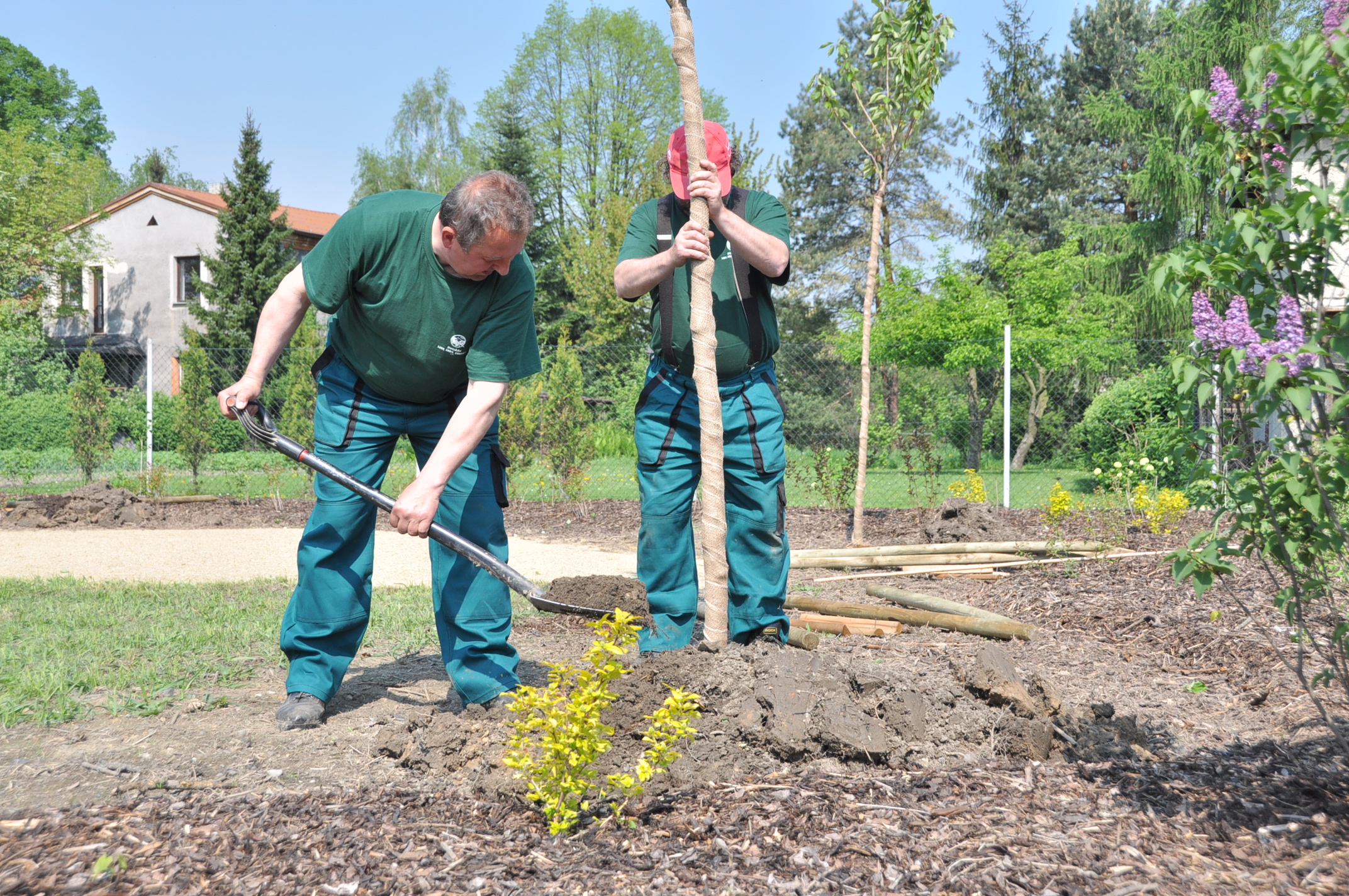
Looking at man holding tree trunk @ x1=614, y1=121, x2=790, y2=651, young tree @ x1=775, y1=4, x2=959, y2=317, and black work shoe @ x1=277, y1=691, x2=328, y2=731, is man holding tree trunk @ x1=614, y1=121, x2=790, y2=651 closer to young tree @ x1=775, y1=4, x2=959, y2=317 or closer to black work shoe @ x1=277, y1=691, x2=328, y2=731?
black work shoe @ x1=277, y1=691, x2=328, y2=731

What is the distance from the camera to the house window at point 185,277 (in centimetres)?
2875

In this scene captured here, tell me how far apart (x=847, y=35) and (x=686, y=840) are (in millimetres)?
32140

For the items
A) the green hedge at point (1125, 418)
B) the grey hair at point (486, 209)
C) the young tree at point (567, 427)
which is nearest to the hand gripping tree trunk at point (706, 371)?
the grey hair at point (486, 209)

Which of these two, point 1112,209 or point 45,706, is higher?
point 1112,209

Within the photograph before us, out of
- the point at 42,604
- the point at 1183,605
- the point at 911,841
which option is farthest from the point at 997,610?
the point at 42,604

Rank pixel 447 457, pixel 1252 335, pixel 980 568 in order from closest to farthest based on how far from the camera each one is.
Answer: pixel 1252 335 < pixel 447 457 < pixel 980 568

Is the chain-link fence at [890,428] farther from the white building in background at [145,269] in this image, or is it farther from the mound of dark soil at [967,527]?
the white building in background at [145,269]

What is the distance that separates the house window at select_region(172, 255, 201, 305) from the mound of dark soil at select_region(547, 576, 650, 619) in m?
27.9

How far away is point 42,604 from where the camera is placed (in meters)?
5.27

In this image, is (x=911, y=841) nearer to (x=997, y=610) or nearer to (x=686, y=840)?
(x=686, y=840)

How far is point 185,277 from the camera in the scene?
29.2 metres

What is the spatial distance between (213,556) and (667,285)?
5687 millimetres

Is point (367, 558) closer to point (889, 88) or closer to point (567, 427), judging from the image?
point (889, 88)

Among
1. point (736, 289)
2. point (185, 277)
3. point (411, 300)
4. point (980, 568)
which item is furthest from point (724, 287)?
point (185, 277)
